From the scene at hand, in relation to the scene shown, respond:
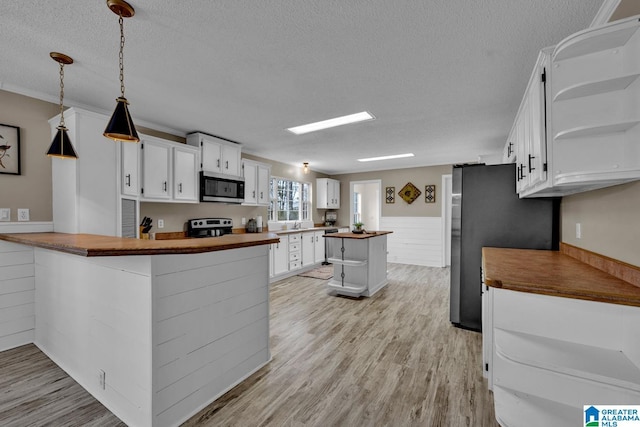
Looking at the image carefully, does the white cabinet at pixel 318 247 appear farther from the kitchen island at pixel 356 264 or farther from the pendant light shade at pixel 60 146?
the pendant light shade at pixel 60 146

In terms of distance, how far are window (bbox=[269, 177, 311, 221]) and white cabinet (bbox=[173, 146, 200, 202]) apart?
2.10m

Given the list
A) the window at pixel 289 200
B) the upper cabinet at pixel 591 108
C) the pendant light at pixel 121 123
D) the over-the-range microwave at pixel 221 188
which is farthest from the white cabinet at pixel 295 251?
the upper cabinet at pixel 591 108

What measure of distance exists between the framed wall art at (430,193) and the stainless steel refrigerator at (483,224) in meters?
3.61

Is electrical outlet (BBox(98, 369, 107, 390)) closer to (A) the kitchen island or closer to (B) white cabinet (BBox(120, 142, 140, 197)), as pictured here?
(B) white cabinet (BBox(120, 142, 140, 197))

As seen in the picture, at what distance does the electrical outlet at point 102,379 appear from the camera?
6.00ft

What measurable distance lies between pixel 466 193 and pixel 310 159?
12.0 feet

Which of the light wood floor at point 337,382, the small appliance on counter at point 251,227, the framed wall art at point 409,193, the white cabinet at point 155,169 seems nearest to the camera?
the light wood floor at point 337,382

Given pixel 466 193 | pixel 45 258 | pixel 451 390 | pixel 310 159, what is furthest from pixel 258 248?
pixel 310 159

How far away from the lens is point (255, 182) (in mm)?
5098

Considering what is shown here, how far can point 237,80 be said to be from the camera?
2.49 metres

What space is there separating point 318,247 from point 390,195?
2333 mm

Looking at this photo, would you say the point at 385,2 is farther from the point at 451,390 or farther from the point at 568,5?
the point at 451,390

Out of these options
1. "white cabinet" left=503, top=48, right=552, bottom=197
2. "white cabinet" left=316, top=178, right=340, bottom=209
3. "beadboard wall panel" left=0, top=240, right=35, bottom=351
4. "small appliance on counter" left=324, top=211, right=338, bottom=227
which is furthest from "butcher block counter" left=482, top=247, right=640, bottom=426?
"small appliance on counter" left=324, top=211, right=338, bottom=227

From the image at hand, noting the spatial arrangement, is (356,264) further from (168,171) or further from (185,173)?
(168,171)
